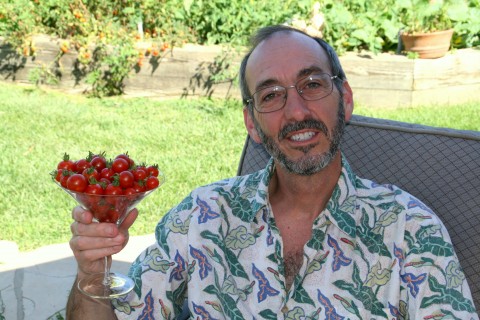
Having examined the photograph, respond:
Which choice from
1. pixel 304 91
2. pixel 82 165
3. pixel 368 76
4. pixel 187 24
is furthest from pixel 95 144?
pixel 82 165

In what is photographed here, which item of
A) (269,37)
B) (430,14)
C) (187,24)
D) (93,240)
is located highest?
(269,37)

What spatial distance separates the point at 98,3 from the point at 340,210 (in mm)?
6033

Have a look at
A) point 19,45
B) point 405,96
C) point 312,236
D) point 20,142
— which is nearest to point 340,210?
point 312,236

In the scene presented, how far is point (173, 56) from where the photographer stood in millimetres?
7367

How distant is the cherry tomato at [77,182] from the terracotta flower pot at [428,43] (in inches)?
210

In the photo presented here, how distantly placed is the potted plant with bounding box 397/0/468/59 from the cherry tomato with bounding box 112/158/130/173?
525cm

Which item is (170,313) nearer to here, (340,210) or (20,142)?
(340,210)

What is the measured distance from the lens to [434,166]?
2471mm

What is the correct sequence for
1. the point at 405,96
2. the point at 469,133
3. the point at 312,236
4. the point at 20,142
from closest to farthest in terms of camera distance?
the point at 312,236 → the point at 469,133 → the point at 20,142 → the point at 405,96

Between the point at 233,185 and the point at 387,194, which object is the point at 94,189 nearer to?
the point at 233,185

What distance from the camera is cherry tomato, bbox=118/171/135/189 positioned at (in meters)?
2.11

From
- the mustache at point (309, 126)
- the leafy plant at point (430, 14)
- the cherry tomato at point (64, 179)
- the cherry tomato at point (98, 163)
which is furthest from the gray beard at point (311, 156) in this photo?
the leafy plant at point (430, 14)

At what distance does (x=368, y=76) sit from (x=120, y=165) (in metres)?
5.12

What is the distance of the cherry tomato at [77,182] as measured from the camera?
6.79ft
